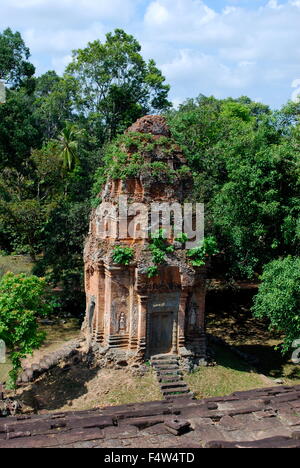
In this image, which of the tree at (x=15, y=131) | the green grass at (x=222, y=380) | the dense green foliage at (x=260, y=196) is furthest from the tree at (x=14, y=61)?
the green grass at (x=222, y=380)

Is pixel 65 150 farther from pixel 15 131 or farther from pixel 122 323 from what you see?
pixel 122 323

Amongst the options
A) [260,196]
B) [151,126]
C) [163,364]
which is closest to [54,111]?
[151,126]

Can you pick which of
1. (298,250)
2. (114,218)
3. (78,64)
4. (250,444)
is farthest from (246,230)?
(78,64)

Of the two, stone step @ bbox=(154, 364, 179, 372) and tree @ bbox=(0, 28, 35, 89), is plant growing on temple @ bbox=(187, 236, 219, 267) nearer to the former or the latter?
stone step @ bbox=(154, 364, 179, 372)

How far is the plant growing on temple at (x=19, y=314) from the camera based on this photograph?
52.0ft

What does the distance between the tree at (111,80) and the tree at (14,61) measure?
11.5 ft

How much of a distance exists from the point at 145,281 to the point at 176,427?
324 inches

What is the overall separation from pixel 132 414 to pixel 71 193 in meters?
21.4

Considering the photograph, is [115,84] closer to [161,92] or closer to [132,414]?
[161,92]

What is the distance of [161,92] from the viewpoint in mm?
37594

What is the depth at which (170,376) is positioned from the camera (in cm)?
1720

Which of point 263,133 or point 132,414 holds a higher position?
point 263,133

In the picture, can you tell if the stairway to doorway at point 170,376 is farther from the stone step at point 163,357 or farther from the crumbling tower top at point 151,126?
the crumbling tower top at point 151,126

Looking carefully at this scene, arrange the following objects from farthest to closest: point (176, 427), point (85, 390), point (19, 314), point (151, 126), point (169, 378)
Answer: point (151, 126)
point (169, 378)
point (85, 390)
point (19, 314)
point (176, 427)
